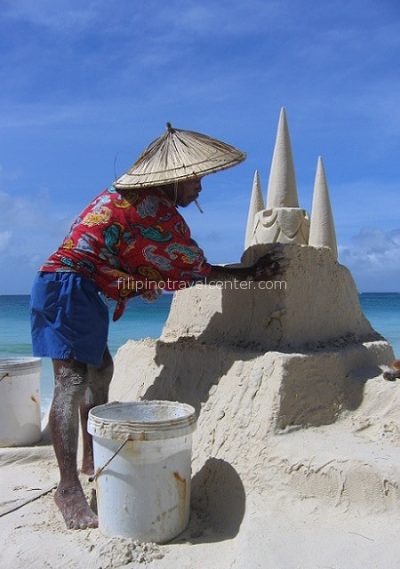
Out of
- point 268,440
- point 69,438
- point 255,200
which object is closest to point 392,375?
point 268,440

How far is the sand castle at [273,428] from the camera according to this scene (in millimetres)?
2111

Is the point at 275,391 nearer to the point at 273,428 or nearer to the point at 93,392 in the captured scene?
the point at 273,428

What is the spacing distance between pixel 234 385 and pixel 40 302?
3.37 feet

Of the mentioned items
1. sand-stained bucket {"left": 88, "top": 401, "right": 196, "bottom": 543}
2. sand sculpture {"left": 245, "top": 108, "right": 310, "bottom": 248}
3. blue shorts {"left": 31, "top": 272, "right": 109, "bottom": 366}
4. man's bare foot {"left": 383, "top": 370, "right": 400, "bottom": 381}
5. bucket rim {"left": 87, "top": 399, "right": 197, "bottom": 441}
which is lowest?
sand-stained bucket {"left": 88, "top": 401, "right": 196, "bottom": 543}

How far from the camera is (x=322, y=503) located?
2.27 meters

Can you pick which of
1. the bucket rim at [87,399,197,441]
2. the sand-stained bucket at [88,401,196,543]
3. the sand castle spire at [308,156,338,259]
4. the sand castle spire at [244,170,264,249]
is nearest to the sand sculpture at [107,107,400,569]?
the sand-stained bucket at [88,401,196,543]

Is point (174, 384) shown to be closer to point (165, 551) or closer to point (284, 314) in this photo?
point (284, 314)

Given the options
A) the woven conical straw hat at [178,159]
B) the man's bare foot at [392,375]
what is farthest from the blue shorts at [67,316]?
the man's bare foot at [392,375]

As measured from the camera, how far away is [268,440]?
2.51 m

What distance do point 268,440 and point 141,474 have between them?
0.63m

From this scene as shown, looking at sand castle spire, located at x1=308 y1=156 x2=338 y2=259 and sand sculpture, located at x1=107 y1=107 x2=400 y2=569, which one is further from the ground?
sand castle spire, located at x1=308 y1=156 x2=338 y2=259

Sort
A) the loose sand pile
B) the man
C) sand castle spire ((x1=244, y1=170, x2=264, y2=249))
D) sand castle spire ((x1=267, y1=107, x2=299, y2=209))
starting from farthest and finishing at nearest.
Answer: sand castle spire ((x1=244, y1=170, x2=264, y2=249)), sand castle spire ((x1=267, y1=107, x2=299, y2=209)), the man, the loose sand pile

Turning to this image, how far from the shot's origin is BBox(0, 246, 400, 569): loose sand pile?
2.11 m

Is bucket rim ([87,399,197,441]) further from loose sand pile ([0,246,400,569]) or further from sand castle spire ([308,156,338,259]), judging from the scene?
sand castle spire ([308,156,338,259])
